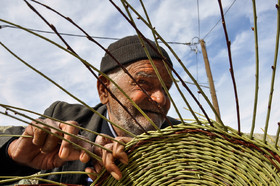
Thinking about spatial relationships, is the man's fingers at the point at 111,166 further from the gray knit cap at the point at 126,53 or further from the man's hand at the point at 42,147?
the gray knit cap at the point at 126,53

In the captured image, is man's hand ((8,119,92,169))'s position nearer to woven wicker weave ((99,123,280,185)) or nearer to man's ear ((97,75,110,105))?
woven wicker weave ((99,123,280,185))

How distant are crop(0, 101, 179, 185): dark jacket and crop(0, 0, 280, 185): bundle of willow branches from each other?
0.66 metres

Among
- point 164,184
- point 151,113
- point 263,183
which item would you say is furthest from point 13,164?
point 263,183

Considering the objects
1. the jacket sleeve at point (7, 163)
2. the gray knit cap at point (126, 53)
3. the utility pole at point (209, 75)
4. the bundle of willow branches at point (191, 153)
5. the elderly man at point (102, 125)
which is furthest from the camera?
the utility pole at point (209, 75)

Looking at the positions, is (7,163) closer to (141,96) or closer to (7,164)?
(7,164)

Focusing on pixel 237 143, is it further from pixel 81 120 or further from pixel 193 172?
pixel 81 120

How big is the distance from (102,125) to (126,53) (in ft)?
1.65

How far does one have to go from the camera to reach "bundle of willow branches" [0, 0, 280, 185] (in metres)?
0.52

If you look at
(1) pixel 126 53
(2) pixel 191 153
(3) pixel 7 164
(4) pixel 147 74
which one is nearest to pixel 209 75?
(1) pixel 126 53

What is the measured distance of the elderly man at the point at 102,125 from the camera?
66 centimetres

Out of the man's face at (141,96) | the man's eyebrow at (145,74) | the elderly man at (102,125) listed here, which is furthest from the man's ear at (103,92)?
the man's eyebrow at (145,74)

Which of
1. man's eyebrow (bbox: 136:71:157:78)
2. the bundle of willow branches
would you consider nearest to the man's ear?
man's eyebrow (bbox: 136:71:157:78)

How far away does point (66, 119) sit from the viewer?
1669 millimetres

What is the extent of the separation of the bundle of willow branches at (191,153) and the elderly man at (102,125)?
5 cm
